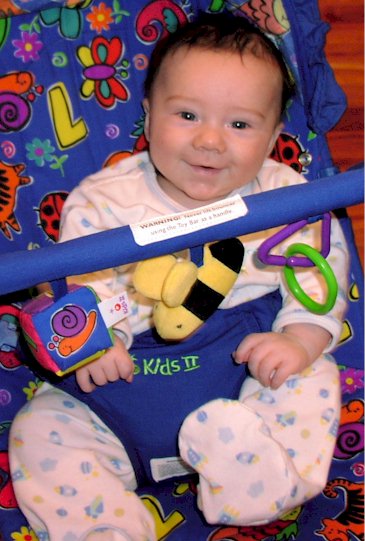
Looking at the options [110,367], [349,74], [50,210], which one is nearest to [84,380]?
[110,367]

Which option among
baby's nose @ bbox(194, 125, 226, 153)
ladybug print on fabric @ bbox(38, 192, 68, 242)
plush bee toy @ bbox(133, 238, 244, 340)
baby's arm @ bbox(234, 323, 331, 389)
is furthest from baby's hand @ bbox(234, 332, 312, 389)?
ladybug print on fabric @ bbox(38, 192, 68, 242)

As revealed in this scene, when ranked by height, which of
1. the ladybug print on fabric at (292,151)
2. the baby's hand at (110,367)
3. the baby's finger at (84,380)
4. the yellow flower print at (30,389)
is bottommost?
the yellow flower print at (30,389)

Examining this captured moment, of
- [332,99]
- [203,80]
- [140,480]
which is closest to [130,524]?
[140,480]

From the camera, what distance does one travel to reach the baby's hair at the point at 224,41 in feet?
3.72

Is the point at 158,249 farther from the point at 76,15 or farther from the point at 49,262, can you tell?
the point at 76,15

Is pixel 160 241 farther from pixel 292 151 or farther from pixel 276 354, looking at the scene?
pixel 292 151

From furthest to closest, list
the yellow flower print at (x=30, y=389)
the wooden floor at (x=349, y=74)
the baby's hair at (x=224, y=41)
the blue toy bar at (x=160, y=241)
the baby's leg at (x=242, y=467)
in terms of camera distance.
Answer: the wooden floor at (x=349, y=74) → the yellow flower print at (x=30, y=389) → the baby's hair at (x=224, y=41) → the baby's leg at (x=242, y=467) → the blue toy bar at (x=160, y=241)

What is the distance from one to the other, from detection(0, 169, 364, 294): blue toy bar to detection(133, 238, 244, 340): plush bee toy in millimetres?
110

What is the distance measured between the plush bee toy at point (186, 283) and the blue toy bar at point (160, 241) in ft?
0.36

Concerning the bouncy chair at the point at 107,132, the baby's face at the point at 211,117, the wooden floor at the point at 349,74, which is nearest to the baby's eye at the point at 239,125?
the baby's face at the point at 211,117

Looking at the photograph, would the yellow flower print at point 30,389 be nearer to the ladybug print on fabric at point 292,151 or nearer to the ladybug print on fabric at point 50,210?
the ladybug print on fabric at point 50,210

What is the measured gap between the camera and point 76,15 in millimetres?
1318

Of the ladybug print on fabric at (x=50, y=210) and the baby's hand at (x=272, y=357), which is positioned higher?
the ladybug print on fabric at (x=50, y=210)

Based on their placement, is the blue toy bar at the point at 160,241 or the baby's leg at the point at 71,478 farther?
the baby's leg at the point at 71,478
